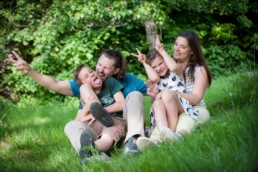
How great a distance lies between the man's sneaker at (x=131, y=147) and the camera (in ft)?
8.90

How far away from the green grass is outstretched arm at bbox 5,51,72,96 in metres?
0.57

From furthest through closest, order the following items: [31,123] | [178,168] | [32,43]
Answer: [32,43], [31,123], [178,168]

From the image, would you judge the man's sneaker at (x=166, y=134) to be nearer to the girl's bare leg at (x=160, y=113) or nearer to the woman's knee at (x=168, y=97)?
the girl's bare leg at (x=160, y=113)

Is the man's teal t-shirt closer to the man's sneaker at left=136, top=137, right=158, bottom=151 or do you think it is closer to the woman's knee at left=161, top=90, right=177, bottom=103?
the woman's knee at left=161, top=90, right=177, bottom=103

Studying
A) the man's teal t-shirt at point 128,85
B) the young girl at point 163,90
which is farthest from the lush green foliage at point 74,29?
the young girl at point 163,90

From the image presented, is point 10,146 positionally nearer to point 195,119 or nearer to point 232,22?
point 195,119

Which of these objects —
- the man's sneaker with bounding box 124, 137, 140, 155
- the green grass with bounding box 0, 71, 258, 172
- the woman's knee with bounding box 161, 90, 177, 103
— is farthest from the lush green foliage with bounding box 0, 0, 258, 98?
the man's sneaker with bounding box 124, 137, 140, 155

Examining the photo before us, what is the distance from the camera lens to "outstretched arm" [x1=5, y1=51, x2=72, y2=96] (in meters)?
3.39

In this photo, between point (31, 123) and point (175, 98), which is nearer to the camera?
point (175, 98)

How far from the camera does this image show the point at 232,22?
1143 centimetres

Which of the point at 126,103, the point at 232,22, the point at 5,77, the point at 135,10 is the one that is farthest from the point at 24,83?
the point at 232,22

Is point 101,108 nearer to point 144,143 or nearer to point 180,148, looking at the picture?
point 144,143

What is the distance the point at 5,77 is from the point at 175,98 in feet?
20.5

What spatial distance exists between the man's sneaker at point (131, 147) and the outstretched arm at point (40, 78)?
106 cm
